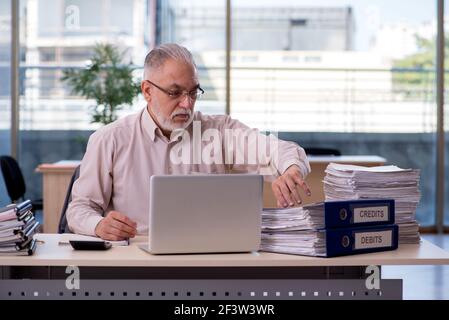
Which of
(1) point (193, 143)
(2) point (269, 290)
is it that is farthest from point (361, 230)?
(1) point (193, 143)

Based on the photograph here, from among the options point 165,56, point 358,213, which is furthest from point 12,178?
point 358,213

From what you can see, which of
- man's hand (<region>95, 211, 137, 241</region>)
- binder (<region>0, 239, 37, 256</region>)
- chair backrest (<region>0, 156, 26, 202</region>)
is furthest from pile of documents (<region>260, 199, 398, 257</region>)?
chair backrest (<region>0, 156, 26, 202</region>)

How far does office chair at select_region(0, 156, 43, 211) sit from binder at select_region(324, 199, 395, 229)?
14.0 ft

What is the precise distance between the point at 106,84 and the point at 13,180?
1301 mm

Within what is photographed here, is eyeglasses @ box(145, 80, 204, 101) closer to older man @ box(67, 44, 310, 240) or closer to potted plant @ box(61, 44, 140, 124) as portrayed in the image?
older man @ box(67, 44, 310, 240)

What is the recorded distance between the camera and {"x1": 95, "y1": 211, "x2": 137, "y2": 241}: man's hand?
300 cm

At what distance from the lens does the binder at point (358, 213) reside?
107 inches

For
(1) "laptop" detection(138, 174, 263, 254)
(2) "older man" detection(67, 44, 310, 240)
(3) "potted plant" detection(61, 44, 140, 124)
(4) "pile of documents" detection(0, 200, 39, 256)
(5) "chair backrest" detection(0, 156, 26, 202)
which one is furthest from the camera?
(3) "potted plant" detection(61, 44, 140, 124)

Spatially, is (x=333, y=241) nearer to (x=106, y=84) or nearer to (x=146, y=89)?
(x=146, y=89)

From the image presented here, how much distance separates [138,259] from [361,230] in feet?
2.38

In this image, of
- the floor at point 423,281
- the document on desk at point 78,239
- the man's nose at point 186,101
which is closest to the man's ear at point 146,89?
the man's nose at point 186,101

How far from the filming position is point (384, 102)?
8.67 meters

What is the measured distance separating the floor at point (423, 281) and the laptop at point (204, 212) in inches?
104

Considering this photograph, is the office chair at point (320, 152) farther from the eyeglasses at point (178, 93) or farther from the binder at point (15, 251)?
the binder at point (15, 251)
